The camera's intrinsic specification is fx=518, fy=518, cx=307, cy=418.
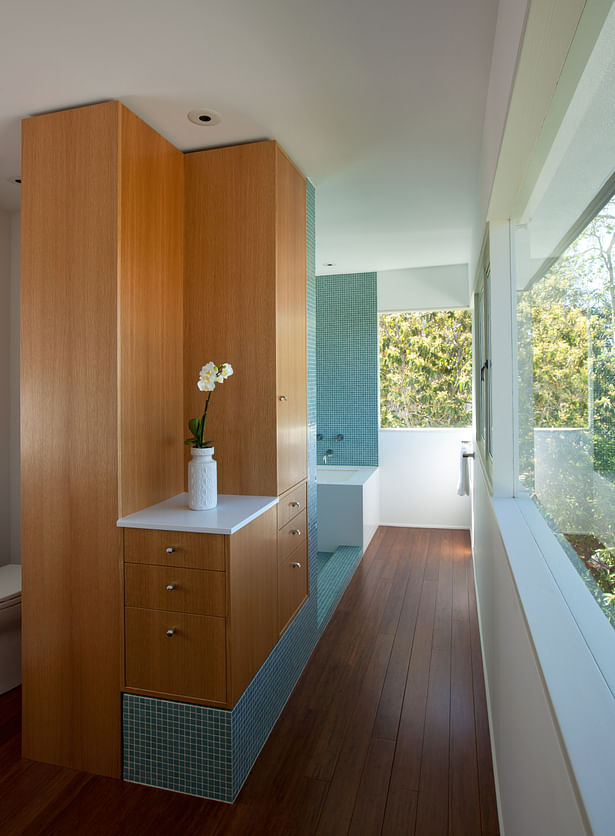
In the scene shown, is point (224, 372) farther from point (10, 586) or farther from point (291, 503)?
point (10, 586)

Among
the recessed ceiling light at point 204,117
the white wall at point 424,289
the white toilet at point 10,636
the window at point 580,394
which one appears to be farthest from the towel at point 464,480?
the white toilet at point 10,636

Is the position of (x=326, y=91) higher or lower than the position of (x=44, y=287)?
higher

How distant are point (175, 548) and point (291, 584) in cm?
85

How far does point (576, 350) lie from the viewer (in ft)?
3.47

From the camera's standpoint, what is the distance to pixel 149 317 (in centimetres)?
212

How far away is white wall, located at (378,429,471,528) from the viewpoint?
527cm

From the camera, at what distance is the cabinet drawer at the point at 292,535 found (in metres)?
2.39

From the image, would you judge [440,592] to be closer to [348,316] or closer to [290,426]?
[290,426]

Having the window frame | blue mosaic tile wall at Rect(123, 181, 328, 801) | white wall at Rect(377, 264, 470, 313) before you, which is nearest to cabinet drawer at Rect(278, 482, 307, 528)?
blue mosaic tile wall at Rect(123, 181, 328, 801)

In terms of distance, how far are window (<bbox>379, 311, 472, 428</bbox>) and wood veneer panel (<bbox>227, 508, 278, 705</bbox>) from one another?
3.46 m

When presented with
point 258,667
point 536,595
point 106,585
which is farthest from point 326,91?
point 258,667

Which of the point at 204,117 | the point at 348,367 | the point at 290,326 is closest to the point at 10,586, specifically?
the point at 290,326

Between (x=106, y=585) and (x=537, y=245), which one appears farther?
(x=106, y=585)

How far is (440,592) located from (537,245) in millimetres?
2705
